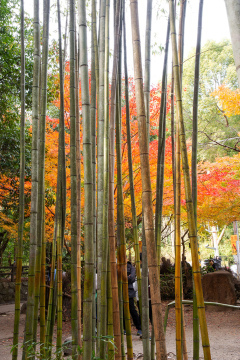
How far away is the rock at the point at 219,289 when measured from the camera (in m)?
7.31

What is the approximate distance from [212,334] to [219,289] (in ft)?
7.05

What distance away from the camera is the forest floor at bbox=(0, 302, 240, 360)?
160 inches

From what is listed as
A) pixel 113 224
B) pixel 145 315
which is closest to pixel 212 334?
pixel 145 315

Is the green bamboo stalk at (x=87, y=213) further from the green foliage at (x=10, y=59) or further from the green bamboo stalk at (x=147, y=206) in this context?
the green foliage at (x=10, y=59)

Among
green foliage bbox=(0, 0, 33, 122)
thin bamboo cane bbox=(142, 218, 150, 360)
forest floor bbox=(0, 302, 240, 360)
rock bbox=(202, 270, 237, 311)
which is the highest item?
green foliage bbox=(0, 0, 33, 122)

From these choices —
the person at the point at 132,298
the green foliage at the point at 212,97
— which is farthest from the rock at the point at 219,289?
the green foliage at the point at 212,97

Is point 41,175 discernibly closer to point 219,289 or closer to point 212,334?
point 212,334

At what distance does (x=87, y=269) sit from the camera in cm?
142

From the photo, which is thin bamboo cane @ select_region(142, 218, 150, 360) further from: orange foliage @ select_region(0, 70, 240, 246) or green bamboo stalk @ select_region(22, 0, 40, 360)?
orange foliage @ select_region(0, 70, 240, 246)

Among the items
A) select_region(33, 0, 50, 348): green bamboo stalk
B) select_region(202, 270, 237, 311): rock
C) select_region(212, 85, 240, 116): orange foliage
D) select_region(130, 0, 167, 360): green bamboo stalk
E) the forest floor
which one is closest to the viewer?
select_region(130, 0, 167, 360): green bamboo stalk

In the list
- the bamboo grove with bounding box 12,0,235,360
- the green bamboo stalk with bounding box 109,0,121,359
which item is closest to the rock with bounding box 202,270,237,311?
the bamboo grove with bounding box 12,0,235,360

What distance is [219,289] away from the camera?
7441 mm

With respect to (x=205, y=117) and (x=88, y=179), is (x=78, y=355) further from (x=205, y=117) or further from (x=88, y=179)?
(x=205, y=117)

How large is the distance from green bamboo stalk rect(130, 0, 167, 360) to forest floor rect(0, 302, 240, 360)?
7.28 feet
